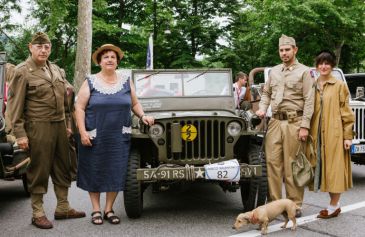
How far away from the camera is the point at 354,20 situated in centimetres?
2188

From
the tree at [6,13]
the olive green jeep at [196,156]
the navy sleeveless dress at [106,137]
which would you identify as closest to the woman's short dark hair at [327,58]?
the olive green jeep at [196,156]

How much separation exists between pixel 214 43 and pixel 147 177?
2671 centimetres

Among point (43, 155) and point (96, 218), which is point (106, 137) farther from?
point (96, 218)

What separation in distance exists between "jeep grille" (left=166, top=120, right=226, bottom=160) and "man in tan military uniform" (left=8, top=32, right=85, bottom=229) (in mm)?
1302

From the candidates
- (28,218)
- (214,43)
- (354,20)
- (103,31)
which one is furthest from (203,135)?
(214,43)

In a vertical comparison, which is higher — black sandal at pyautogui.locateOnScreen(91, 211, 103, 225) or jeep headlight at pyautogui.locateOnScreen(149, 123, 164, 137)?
jeep headlight at pyautogui.locateOnScreen(149, 123, 164, 137)

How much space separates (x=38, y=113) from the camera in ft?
18.8

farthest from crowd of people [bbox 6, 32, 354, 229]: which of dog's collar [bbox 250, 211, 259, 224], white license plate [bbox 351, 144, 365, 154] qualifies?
white license plate [bbox 351, 144, 365, 154]

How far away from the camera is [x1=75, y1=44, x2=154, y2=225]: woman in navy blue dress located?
5719 millimetres

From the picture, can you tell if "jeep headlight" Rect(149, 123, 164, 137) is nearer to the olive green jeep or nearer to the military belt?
the olive green jeep

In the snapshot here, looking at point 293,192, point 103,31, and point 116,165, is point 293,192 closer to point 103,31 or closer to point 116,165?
point 116,165

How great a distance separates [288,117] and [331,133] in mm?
523

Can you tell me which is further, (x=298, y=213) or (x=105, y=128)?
(x=298, y=213)

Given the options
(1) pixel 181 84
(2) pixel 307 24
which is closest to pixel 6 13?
(2) pixel 307 24
